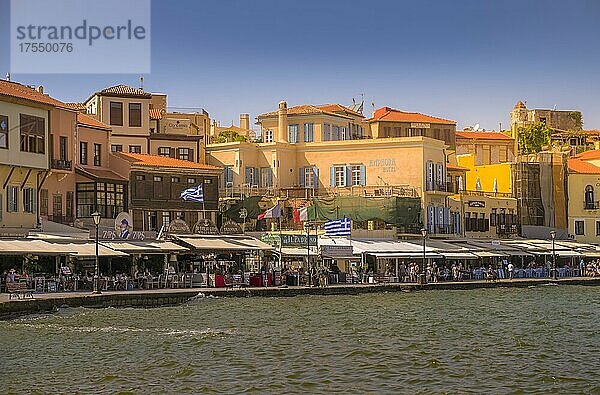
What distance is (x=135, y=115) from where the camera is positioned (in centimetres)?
6869

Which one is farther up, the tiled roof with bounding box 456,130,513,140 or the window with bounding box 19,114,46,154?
the tiled roof with bounding box 456,130,513,140

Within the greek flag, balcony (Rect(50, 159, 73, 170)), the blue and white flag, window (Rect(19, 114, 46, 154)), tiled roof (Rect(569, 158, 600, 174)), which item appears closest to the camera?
window (Rect(19, 114, 46, 154))

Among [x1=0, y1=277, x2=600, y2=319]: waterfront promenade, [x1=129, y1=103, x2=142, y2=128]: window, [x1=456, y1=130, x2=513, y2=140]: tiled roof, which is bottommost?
[x1=0, y1=277, x2=600, y2=319]: waterfront promenade

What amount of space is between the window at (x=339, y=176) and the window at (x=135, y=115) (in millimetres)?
13939

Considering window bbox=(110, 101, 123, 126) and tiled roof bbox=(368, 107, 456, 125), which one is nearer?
window bbox=(110, 101, 123, 126)

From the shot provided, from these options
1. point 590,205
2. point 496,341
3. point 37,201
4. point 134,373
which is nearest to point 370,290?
point 37,201

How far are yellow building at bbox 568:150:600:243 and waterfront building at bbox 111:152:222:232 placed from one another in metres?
33.1

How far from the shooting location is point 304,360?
28.2 meters

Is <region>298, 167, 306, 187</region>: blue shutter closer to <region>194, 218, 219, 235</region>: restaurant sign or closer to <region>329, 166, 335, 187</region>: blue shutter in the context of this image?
<region>329, 166, 335, 187</region>: blue shutter

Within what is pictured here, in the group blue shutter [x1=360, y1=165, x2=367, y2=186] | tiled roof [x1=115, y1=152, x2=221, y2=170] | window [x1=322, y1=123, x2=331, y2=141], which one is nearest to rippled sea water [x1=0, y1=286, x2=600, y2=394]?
tiled roof [x1=115, y1=152, x2=221, y2=170]

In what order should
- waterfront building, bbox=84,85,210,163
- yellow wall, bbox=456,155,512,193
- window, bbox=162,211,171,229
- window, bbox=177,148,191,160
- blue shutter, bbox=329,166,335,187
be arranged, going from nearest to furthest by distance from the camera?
window, bbox=162,211,171,229, waterfront building, bbox=84,85,210,163, window, bbox=177,148,191,160, blue shutter, bbox=329,166,335,187, yellow wall, bbox=456,155,512,193

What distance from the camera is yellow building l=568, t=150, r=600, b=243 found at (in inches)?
3282

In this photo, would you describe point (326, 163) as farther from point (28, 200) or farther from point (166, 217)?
point (28, 200)

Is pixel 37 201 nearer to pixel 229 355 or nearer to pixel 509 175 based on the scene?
pixel 229 355
